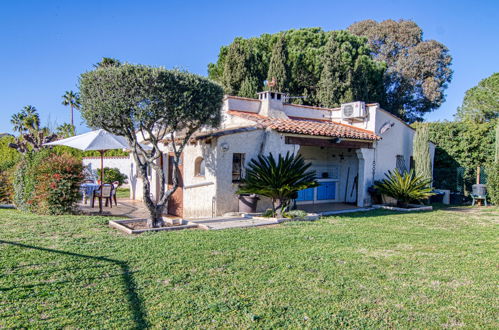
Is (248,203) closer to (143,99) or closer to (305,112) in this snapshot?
(143,99)

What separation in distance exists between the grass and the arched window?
4.27 metres

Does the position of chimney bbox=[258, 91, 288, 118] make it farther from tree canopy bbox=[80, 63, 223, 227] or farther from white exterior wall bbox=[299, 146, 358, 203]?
tree canopy bbox=[80, 63, 223, 227]

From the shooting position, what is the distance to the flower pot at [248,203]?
1220cm

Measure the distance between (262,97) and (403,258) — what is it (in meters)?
10.3

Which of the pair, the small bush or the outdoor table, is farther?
the outdoor table

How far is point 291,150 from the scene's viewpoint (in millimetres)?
13328

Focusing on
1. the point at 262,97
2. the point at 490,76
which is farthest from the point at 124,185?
the point at 490,76

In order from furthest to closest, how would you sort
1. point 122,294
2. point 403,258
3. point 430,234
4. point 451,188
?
point 451,188, point 430,234, point 403,258, point 122,294

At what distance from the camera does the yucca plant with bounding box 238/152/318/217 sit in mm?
11695

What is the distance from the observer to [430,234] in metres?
9.88

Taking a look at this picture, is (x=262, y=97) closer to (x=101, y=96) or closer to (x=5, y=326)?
(x=101, y=96)

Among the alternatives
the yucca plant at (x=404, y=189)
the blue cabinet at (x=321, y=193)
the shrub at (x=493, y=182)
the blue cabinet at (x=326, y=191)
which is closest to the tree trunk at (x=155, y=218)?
the blue cabinet at (x=321, y=193)

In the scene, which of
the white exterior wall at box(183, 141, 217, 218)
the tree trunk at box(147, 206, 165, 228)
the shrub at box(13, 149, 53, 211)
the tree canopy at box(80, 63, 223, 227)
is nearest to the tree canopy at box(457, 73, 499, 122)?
the white exterior wall at box(183, 141, 217, 218)

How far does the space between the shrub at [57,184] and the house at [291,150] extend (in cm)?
331
